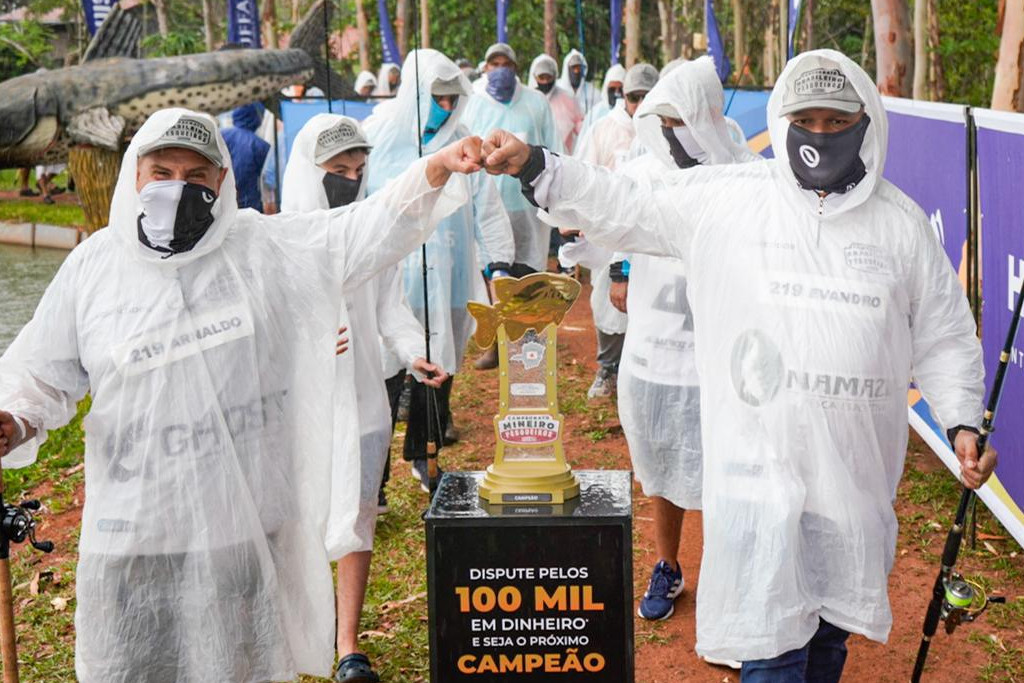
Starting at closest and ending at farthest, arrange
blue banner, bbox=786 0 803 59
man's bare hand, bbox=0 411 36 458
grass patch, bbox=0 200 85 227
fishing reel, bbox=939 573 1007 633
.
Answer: man's bare hand, bbox=0 411 36 458, fishing reel, bbox=939 573 1007 633, blue banner, bbox=786 0 803 59, grass patch, bbox=0 200 85 227

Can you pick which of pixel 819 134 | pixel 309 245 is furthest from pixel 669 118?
pixel 309 245

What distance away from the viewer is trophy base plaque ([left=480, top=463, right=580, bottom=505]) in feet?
11.6

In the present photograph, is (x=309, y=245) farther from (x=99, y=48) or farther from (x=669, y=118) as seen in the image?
(x=99, y=48)

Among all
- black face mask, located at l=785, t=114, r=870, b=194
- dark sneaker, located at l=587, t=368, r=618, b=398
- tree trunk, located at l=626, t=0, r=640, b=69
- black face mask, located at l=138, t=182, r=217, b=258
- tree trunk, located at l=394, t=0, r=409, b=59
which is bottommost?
dark sneaker, located at l=587, t=368, r=618, b=398

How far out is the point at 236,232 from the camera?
343 cm

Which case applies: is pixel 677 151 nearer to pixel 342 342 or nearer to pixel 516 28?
pixel 342 342

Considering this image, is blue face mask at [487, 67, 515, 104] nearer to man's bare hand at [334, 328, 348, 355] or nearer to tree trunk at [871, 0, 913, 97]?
tree trunk at [871, 0, 913, 97]

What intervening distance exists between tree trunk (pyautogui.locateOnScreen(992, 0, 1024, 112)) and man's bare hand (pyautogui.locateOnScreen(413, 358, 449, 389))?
485 cm

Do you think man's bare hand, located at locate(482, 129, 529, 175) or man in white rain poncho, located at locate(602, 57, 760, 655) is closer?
man's bare hand, located at locate(482, 129, 529, 175)

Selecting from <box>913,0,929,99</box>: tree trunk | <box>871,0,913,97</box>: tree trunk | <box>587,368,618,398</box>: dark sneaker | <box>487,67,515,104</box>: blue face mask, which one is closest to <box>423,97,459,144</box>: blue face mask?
<box>587,368,618,398</box>: dark sneaker

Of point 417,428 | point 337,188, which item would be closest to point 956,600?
point 337,188

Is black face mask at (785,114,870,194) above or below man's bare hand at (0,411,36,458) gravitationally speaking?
above

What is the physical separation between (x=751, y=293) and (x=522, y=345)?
2.09 ft

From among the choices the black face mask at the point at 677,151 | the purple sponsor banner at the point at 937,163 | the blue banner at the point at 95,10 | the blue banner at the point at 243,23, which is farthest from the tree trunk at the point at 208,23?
the black face mask at the point at 677,151
